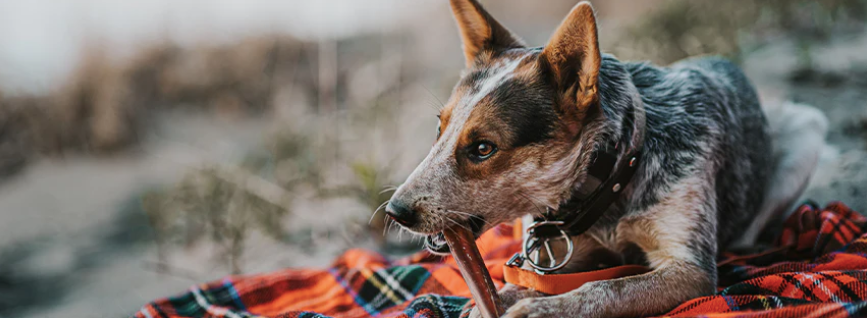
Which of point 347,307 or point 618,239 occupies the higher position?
point 618,239

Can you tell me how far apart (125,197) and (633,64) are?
6.20 meters

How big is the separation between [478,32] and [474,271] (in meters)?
1.21

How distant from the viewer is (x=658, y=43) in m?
6.07

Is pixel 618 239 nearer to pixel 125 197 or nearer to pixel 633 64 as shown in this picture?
pixel 633 64

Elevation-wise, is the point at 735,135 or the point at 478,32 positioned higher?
the point at 478,32

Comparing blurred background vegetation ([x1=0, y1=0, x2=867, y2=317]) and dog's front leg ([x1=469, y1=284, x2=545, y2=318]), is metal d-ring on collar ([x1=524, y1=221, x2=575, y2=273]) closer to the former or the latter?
dog's front leg ([x1=469, y1=284, x2=545, y2=318])

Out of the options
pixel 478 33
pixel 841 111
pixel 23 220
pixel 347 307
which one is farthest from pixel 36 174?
pixel 841 111

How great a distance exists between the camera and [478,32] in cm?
290

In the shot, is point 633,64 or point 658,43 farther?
point 658,43

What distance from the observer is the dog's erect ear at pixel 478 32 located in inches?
112

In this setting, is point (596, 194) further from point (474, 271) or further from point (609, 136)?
point (474, 271)

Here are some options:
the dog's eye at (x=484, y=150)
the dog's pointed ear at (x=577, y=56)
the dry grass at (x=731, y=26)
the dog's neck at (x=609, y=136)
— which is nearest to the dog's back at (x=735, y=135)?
the dog's neck at (x=609, y=136)

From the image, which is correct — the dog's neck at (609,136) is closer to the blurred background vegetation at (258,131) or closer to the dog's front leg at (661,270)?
the dog's front leg at (661,270)

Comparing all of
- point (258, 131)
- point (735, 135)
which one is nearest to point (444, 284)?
point (735, 135)
